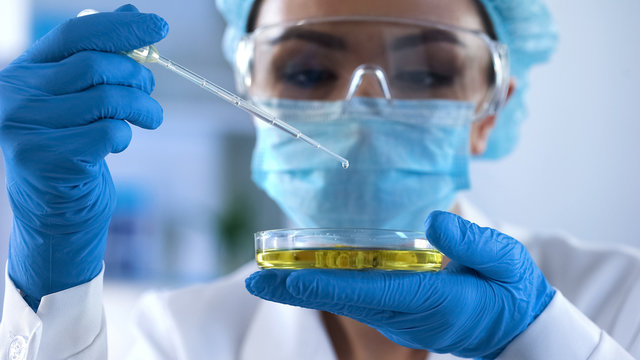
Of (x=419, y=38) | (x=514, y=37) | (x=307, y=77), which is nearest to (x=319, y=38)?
(x=307, y=77)

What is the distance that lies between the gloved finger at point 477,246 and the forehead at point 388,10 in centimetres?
69

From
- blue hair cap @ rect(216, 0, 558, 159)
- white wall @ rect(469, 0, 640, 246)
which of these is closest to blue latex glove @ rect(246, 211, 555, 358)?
blue hair cap @ rect(216, 0, 558, 159)

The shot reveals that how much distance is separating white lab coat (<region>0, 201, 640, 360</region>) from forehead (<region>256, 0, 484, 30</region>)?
20.6 inches

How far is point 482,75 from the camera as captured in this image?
1494 millimetres

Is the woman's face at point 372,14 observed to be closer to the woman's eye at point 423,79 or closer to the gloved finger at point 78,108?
the woman's eye at point 423,79

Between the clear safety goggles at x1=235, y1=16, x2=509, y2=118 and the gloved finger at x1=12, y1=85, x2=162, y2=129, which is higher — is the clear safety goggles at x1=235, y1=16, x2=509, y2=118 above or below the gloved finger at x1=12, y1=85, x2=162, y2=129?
above

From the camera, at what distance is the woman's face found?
55.6 inches

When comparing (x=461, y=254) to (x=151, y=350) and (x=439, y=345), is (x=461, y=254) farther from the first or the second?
(x=151, y=350)

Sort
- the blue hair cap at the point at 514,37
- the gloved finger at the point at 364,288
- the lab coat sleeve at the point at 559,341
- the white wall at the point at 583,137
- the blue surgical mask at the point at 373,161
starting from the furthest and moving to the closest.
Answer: the white wall at the point at 583,137, the blue hair cap at the point at 514,37, the blue surgical mask at the point at 373,161, the lab coat sleeve at the point at 559,341, the gloved finger at the point at 364,288

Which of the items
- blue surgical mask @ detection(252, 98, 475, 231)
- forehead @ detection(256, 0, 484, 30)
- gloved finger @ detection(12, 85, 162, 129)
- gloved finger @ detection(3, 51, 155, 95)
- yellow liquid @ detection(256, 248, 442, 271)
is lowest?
yellow liquid @ detection(256, 248, 442, 271)

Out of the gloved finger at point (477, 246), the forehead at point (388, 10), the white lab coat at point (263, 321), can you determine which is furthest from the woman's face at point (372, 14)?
the gloved finger at point (477, 246)

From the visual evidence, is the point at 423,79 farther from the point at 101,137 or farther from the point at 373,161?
the point at 101,137

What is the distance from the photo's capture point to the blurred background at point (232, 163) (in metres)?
2.04

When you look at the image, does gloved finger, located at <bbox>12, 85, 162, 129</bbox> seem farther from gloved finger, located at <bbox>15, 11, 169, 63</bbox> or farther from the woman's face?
the woman's face
